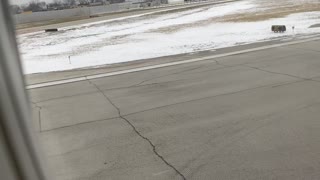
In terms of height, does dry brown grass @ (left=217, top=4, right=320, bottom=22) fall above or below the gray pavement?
below

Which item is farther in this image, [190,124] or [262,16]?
[262,16]

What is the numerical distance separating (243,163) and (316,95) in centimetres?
343

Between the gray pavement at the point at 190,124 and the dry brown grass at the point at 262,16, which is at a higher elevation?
the gray pavement at the point at 190,124

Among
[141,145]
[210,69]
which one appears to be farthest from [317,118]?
[210,69]

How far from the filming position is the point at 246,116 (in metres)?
6.62

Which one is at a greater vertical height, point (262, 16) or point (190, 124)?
point (190, 124)

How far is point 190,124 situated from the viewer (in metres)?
6.50

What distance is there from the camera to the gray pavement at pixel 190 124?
15.7 feet

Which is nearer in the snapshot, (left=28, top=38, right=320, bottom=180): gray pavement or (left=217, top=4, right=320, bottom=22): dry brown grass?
(left=28, top=38, right=320, bottom=180): gray pavement

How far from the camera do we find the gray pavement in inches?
189

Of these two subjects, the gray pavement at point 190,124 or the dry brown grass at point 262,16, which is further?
the dry brown grass at point 262,16

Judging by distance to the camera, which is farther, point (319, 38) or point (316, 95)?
point (319, 38)

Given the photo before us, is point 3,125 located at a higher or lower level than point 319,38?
higher

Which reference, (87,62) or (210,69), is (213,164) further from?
(87,62)
